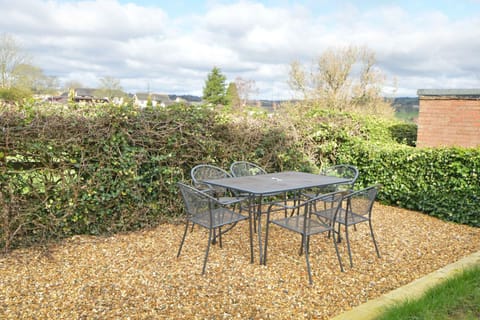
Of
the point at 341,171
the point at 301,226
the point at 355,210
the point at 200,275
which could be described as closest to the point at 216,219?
the point at 200,275

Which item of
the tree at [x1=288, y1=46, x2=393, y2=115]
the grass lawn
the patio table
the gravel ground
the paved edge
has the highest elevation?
the tree at [x1=288, y1=46, x2=393, y2=115]

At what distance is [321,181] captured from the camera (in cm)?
388

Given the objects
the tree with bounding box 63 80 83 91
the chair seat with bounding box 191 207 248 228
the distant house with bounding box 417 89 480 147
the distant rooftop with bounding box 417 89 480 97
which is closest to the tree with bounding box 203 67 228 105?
the tree with bounding box 63 80 83 91

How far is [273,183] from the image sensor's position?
3.71 meters

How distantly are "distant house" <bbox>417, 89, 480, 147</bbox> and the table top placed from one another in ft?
14.3

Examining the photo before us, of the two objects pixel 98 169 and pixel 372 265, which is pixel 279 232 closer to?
pixel 372 265

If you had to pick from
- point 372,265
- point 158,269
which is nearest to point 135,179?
point 158,269

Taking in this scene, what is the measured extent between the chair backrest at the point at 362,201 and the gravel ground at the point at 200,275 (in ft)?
1.72

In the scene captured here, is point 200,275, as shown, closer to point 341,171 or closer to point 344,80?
point 341,171

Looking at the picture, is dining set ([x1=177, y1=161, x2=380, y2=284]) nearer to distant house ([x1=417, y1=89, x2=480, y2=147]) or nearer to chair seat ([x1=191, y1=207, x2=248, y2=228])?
chair seat ([x1=191, y1=207, x2=248, y2=228])

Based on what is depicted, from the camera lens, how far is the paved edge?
2.37 m

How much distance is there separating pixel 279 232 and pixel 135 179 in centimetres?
197

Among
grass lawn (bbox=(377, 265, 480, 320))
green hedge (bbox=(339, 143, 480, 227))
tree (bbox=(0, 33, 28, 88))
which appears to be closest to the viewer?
grass lawn (bbox=(377, 265, 480, 320))

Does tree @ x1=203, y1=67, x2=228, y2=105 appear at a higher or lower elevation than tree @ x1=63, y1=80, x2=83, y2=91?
higher
